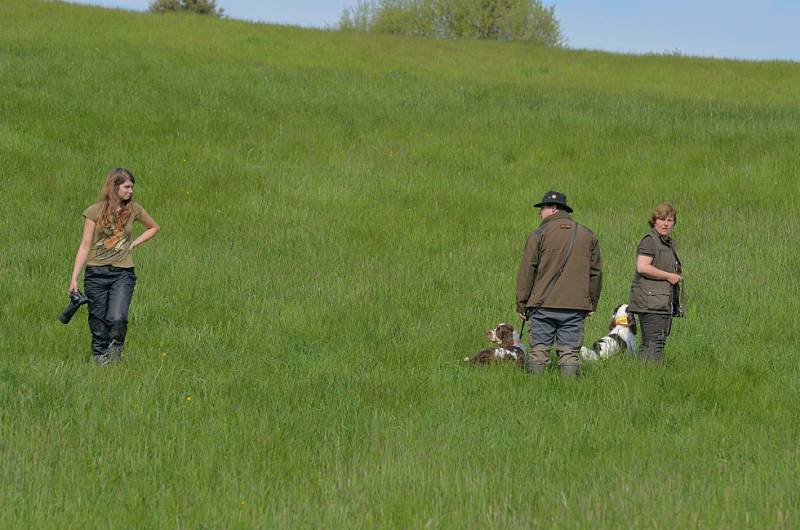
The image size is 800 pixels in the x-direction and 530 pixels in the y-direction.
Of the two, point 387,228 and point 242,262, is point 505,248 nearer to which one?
point 387,228

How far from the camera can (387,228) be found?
662 inches

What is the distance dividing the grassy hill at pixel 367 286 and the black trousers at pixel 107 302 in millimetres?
341

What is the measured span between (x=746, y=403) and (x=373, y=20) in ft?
261

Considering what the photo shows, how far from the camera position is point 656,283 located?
390 inches

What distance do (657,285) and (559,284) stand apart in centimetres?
142

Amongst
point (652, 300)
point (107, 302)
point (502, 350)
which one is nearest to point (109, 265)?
point (107, 302)

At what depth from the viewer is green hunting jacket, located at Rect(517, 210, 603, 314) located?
902 centimetres

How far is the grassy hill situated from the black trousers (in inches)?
13.4

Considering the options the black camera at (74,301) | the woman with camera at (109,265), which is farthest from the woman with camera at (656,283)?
the black camera at (74,301)

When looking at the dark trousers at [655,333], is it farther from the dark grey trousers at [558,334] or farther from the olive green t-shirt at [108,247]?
the olive green t-shirt at [108,247]

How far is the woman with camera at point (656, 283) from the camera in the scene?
9812 mm

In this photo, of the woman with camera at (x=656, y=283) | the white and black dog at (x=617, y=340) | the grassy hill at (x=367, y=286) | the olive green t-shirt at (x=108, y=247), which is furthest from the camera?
the white and black dog at (x=617, y=340)

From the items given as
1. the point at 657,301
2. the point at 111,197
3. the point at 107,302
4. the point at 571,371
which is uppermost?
the point at 111,197

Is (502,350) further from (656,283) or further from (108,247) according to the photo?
(108,247)
